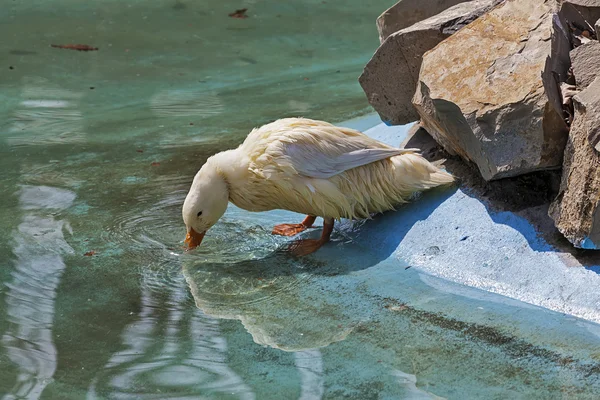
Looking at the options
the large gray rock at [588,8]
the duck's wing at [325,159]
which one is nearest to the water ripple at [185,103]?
the duck's wing at [325,159]

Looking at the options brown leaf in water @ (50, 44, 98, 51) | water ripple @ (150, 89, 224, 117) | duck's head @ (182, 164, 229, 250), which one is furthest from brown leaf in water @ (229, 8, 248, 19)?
duck's head @ (182, 164, 229, 250)

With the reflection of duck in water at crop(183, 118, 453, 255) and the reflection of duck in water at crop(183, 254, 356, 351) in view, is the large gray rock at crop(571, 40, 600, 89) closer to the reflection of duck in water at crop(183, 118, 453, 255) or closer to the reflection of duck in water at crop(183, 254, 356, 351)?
the reflection of duck in water at crop(183, 118, 453, 255)

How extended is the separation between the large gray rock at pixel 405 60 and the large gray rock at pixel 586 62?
2.91 ft

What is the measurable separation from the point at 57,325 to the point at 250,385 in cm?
103

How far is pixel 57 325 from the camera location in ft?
12.5

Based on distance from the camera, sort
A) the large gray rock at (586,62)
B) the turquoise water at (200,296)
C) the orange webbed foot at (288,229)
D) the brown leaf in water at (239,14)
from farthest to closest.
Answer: the brown leaf in water at (239,14)
the orange webbed foot at (288,229)
the large gray rock at (586,62)
the turquoise water at (200,296)

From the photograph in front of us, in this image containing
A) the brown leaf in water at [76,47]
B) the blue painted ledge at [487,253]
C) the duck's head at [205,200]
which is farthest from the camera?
the brown leaf in water at [76,47]

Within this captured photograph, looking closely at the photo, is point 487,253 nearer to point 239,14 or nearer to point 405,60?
point 405,60

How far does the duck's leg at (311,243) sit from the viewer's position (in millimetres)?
4605

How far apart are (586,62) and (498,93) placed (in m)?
0.41

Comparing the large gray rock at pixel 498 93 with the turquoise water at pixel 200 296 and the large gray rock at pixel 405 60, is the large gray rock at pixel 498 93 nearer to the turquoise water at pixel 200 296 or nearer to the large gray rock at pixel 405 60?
the large gray rock at pixel 405 60

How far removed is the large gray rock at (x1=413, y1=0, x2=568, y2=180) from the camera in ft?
13.3

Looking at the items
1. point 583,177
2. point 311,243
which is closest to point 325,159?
point 311,243

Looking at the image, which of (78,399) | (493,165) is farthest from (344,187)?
(78,399)
